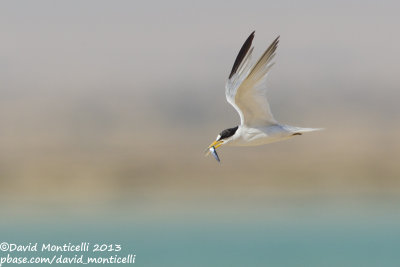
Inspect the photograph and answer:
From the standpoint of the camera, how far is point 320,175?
52156mm

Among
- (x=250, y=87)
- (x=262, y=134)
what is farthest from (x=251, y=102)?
(x=262, y=134)

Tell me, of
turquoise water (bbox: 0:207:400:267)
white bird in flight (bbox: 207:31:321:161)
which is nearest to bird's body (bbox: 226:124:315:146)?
white bird in flight (bbox: 207:31:321:161)

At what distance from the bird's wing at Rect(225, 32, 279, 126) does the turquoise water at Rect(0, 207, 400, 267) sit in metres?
20.1

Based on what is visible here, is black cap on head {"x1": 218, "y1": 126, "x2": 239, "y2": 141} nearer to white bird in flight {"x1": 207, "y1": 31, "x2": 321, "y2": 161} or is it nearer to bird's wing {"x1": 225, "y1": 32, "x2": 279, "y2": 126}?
white bird in flight {"x1": 207, "y1": 31, "x2": 321, "y2": 161}

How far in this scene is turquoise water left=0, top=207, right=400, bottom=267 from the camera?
113ft

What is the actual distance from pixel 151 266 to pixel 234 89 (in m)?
21.5

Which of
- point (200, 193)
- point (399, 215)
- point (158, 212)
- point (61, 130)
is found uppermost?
point (61, 130)

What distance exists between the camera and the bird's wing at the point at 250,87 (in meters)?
12.9

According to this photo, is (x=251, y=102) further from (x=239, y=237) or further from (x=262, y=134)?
(x=239, y=237)

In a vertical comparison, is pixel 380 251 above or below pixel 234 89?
above

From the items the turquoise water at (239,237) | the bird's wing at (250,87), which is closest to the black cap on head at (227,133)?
the bird's wing at (250,87)

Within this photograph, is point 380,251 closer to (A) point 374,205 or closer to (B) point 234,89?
(A) point 374,205

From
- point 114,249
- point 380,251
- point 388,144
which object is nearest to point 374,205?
point 388,144

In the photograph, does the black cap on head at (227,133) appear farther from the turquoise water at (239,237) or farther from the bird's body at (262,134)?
the turquoise water at (239,237)
